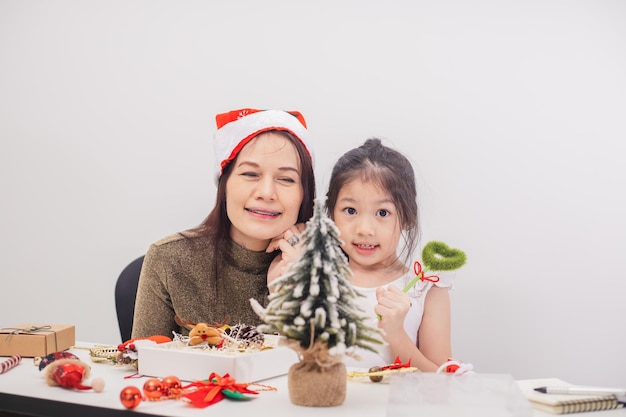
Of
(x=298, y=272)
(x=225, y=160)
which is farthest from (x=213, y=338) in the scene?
(x=225, y=160)

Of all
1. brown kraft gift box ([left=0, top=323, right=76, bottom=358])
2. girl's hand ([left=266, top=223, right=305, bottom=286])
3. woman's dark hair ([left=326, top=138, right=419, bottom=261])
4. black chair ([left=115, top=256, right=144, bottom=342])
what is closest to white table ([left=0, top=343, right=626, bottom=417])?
brown kraft gift box ([left=0, top=323, right=76, bottom=358])

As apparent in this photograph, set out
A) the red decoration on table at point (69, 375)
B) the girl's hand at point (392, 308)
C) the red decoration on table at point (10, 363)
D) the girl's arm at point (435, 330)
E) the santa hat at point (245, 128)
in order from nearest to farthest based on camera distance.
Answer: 1. the red decoration on table at point (69, 375)
2. the red decoration on table at point (10, 363)
3. the girl's hand at point (392, 308)
4. the girl's arm at point (435, 330)
5. the santa hat at point (245, 128)

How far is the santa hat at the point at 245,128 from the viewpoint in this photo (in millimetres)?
2023

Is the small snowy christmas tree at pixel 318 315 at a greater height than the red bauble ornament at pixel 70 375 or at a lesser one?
greater

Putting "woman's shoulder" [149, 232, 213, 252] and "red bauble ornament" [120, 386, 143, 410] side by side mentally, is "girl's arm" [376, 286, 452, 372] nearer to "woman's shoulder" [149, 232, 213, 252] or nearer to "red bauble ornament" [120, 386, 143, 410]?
"woman's shoulder" [149, 232, 213, 252]

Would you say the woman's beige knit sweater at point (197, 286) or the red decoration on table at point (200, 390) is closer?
the red decoration on table at point (200, 390)

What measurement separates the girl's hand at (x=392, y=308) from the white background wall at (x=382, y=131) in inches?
32.9

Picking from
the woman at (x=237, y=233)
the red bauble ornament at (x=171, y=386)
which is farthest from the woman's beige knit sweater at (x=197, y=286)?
the red bauble ornament at (x=171, y=386)

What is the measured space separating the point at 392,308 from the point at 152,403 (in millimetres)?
657

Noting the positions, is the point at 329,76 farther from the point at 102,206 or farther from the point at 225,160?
the point at 102,206

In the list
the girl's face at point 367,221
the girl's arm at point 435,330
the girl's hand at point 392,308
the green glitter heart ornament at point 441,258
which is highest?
the girl's face at point 367,221

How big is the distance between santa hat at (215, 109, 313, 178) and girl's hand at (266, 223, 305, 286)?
25 centimetres

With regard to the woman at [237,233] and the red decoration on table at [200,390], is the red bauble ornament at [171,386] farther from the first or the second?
the woman at [237,233]

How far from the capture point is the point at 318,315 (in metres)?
1.19
